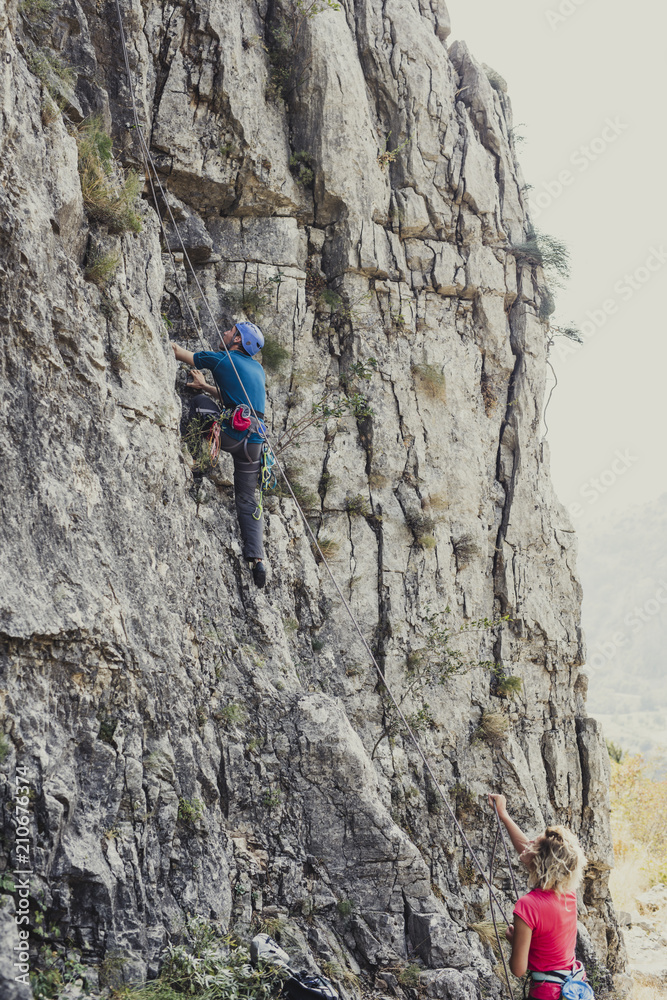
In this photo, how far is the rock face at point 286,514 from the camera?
5.75 meters

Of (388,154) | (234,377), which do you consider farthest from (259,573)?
(388,154)

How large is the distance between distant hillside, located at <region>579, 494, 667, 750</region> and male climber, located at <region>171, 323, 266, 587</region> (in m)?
163

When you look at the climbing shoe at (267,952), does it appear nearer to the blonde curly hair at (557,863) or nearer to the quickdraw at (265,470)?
the blonde curly hair at (557,863)

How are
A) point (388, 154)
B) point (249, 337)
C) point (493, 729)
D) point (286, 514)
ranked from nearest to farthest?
point (249, 337)
point (286, 514)
point (493, 729)
point (388, 154)

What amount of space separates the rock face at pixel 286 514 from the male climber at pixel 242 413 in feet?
0.92

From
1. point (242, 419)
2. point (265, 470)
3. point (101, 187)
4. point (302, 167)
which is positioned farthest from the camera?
point (302, 167)

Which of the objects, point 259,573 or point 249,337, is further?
point 249,337

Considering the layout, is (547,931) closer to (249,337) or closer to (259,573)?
(259,573)

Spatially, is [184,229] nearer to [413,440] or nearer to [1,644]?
[413,440]

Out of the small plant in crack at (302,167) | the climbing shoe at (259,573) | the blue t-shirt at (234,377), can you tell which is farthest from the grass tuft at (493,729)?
the small plant in crack at (302,167)

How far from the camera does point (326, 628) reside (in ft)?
29.8

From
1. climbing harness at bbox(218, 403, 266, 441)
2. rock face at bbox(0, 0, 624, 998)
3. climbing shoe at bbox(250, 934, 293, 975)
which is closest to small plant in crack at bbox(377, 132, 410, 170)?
rock face at bbox(0, 0, 624, 998)

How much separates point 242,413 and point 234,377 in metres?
0.45

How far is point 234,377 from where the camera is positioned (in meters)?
8.06
